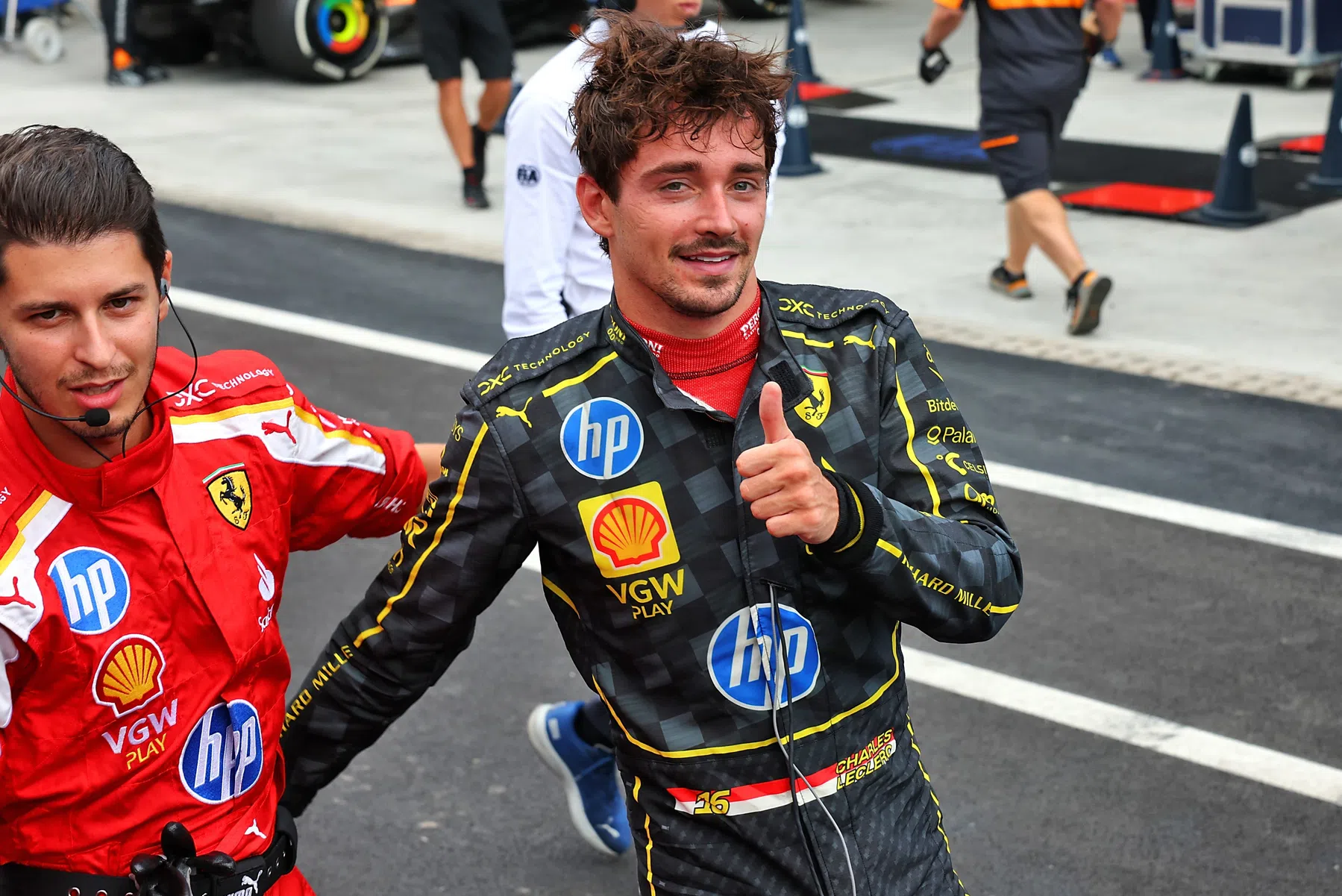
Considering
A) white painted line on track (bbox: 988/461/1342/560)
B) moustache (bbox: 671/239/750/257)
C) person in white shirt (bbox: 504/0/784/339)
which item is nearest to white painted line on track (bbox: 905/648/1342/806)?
white painted line on track (bbox: 988/461/1342/560)

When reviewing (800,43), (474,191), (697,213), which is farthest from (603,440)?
(800,43)

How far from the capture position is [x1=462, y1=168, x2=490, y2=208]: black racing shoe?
11.7 m

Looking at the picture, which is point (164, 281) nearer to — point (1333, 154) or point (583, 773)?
point (583, 773)

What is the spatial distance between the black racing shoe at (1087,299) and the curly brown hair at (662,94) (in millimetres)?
5909

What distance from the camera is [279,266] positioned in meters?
10.4

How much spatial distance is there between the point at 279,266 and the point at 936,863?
27.7 ft

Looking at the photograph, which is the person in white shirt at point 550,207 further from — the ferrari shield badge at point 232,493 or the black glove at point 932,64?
the black glove at point 932,64

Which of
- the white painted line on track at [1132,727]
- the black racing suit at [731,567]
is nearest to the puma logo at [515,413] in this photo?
the black racing suit at [731,567]

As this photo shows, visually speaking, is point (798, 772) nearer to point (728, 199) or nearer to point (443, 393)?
point (728, 199)

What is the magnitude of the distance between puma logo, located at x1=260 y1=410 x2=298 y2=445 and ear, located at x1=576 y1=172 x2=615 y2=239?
23.9 inches

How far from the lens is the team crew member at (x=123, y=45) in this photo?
1700 cm

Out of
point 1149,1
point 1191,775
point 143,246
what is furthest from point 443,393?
point 1149,1

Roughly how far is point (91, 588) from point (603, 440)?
78 centimetres

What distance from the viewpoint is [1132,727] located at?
4.84 metres
